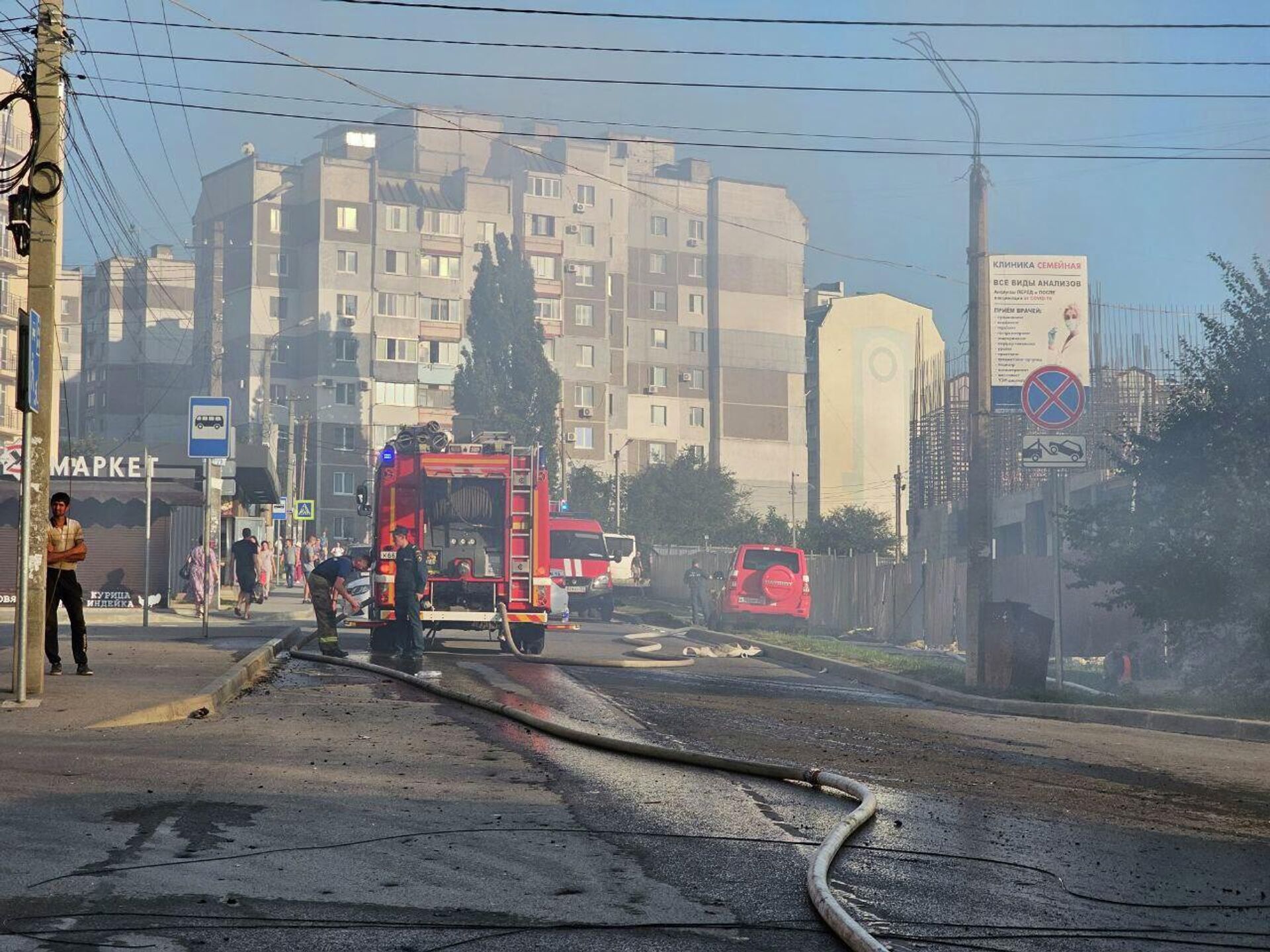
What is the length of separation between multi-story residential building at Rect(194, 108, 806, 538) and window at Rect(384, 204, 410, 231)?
148 millimetres

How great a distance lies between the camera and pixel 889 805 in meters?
9.10

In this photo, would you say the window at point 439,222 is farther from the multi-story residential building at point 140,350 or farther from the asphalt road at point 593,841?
the asphalt road at point 593,841

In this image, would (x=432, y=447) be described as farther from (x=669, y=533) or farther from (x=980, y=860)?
(x=669, y=533)

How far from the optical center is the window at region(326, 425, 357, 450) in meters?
110

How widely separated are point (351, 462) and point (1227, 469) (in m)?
93.8

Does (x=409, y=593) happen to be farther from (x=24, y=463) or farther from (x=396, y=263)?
(x=396, y=263)

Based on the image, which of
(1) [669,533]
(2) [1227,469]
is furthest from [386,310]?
(2) [1227,469]

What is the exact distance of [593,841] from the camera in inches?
295

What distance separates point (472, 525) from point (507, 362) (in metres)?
78.1

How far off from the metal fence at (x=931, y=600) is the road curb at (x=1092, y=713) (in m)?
2.96

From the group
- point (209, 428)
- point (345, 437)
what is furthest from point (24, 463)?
point (345, 437)

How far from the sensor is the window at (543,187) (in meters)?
119

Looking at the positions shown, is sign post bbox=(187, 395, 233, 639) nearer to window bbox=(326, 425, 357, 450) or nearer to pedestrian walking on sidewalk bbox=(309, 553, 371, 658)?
pedestrian walking on sidewalk bbox=(309, 553, 371, 658)

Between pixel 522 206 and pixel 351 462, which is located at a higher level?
pixel 522 206
